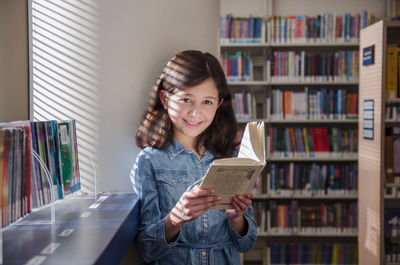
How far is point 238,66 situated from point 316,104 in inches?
30.7

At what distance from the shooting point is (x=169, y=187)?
4.59 feet

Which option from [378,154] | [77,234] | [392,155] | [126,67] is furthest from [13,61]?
[392,155]

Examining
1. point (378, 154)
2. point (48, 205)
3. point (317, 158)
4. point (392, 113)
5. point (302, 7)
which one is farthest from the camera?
point (302, 7)

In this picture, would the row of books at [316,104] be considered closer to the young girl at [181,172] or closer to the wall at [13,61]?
the young girl at [181,172]

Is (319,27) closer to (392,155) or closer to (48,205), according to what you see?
(392,155)

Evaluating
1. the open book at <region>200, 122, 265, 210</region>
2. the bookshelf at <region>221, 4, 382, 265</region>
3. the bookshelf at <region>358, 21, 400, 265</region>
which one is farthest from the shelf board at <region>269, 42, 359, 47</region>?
the open book at <region>200, 122, 265, 210</region>

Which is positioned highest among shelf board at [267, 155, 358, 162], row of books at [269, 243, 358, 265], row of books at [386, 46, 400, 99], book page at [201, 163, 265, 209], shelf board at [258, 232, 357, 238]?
row of books at [386, 46, 400, 99]

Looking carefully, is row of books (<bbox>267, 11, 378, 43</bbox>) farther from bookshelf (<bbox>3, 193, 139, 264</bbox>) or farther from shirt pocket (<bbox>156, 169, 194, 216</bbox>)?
bookshelf (<bbox>3, 193, 139, 264</bbox>)

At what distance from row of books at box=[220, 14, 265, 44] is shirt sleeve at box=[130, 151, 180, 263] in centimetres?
265

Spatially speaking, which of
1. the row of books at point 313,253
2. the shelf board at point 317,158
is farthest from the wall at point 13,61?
the row of books at point 313,253

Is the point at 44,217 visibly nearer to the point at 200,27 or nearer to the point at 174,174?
the point at 174,174

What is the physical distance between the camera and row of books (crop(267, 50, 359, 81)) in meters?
3.81

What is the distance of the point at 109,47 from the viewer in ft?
5.01

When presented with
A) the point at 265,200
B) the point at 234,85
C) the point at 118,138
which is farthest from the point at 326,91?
the point at 118,138
